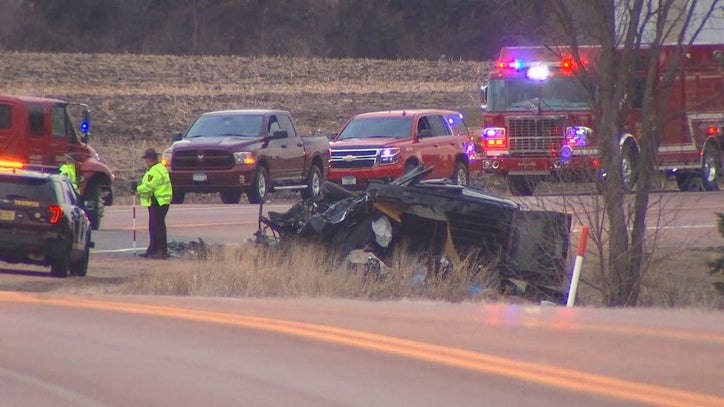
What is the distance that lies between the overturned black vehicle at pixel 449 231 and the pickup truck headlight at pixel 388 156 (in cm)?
1021

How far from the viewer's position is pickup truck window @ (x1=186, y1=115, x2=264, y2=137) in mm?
28484

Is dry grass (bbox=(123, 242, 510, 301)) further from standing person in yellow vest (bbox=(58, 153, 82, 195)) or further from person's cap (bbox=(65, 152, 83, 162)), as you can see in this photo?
person's cap (bbox=(65, 152, 83, 162))

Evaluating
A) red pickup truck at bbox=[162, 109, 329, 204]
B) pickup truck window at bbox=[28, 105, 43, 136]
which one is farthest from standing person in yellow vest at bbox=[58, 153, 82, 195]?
red pickup truck at bbox=[162, 109, 329, 204]

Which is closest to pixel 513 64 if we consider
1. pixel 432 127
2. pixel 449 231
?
pixel 432 127

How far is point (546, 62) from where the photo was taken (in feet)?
91.2

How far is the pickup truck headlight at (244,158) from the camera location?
27.4 m

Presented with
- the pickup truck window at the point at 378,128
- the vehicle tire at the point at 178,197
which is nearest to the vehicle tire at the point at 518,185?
the pickup truck window at the point at 378,128

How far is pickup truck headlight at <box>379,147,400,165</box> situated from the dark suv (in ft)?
38.7

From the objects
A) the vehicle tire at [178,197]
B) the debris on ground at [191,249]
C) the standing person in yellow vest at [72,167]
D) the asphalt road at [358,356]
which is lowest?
the asphalt road at [358,356]

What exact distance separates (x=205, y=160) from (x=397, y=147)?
4.33m

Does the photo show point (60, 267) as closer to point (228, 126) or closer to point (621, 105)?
point (621, 105)

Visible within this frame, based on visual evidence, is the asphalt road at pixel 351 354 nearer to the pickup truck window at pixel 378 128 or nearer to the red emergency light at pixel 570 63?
the red emergency light at pixel 570 63

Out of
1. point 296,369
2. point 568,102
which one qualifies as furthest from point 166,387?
point 568,102

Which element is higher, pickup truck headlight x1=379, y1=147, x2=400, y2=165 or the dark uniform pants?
pickup truck headlight x1=379, y1=147, x2=400, y2=165
